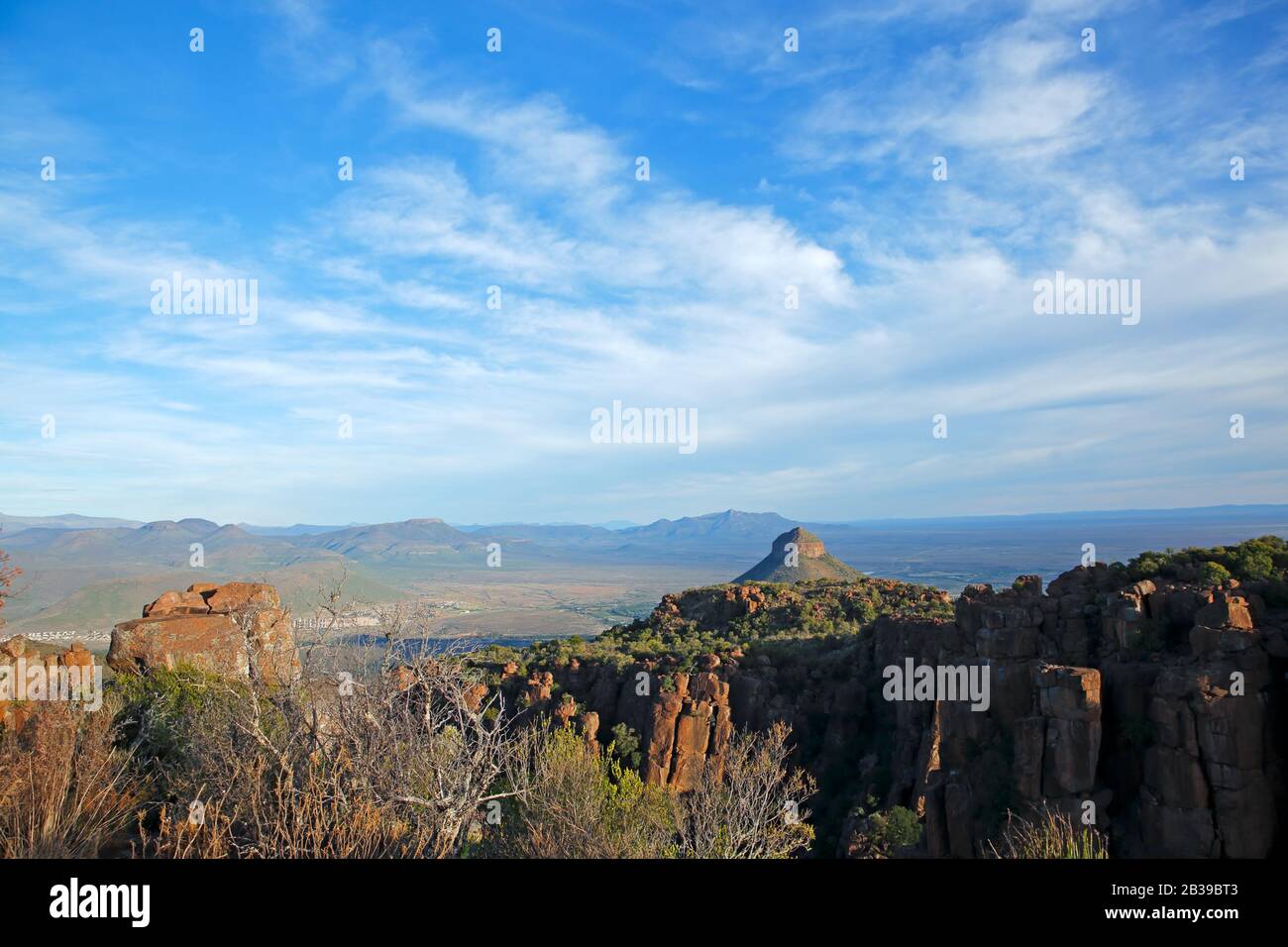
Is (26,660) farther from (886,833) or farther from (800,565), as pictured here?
(800,565)

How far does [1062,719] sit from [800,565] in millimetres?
74361

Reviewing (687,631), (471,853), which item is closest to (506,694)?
(687,631)

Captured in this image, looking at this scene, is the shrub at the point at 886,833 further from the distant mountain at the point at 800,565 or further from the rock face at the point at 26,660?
the distant mountain at the point at 800,565

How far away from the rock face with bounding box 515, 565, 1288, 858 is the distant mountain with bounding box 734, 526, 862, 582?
5304cm

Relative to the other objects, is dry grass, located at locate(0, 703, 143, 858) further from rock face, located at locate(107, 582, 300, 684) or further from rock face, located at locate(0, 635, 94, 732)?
rock face, located at locate(107, 582, 300, 684)

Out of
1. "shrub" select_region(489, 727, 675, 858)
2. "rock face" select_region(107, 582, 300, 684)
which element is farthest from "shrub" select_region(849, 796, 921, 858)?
"rock face" select_region(107, 582, 300, 684)

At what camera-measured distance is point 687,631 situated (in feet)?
155

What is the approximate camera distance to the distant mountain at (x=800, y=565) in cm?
9112

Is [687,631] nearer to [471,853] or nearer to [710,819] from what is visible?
[710,819]

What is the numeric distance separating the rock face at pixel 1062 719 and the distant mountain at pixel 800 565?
53040mm

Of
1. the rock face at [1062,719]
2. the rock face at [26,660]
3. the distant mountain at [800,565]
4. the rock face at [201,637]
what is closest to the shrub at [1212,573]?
the rock face at [1062,719]

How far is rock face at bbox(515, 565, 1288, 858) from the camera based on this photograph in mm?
16672

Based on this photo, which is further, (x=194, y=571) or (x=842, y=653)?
(x=194, y=571)

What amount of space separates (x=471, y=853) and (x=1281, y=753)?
17949 mm
